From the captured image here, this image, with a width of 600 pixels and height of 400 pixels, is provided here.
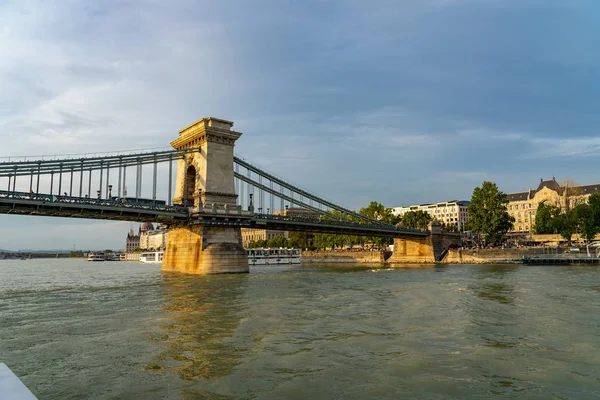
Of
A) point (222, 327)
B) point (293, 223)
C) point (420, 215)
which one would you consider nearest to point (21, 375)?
point (222, 327)

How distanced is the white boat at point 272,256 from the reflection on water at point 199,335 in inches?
2383

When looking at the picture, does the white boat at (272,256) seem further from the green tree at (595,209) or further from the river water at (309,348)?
the river water at (309,348)

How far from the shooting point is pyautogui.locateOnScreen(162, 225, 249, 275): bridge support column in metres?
43.5

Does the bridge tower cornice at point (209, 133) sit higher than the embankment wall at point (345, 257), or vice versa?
the bridge tower cornice at point (209, 133)

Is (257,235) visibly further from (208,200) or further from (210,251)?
(210,251)

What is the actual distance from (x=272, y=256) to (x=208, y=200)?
46368mm

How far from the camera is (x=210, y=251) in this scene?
43.9m

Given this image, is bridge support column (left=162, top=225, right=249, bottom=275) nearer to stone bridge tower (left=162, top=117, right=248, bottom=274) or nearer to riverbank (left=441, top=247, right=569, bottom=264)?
stone bridge tower (left=162, top=117, right=248, bottom=274)

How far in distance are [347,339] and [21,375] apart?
8.49 meters

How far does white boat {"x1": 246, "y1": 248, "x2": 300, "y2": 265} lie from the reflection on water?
6052 cm

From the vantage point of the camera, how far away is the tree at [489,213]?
8019 cm

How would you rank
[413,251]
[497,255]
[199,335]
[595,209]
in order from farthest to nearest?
[413,251], [497,255], [595,209], [199,335]

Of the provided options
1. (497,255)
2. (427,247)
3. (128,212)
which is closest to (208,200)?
(128,212)

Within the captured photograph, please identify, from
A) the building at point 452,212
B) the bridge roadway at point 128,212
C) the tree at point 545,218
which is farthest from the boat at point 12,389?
the building at point 452,212
